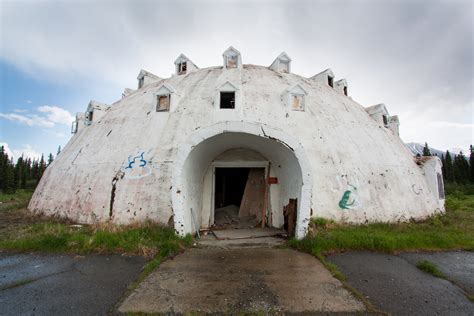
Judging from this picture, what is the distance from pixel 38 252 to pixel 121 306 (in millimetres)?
4597

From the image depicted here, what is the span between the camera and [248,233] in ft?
28.2

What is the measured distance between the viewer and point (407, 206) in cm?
953

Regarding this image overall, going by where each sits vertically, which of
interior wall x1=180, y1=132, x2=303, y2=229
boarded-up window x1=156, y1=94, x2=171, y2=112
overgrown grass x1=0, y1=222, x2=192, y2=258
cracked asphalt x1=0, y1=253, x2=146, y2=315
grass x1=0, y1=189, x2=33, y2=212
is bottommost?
cracked asphalt x1=0, y1=253, x2=146, y2=315

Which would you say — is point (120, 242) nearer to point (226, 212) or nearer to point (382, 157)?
point (226, 212)

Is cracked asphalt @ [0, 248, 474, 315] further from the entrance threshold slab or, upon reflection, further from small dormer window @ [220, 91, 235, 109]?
small dormer window @ [220, 91, 235, 109]

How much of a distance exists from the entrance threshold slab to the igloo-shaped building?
2.60 ft

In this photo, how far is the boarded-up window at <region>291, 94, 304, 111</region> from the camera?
404 inches

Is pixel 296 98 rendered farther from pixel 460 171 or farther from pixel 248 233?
pixel 460 171

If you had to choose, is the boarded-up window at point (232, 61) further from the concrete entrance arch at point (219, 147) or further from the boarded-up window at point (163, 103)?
the concrete entrance arch at point (219, 147)

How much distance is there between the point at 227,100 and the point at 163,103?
2.93 meters

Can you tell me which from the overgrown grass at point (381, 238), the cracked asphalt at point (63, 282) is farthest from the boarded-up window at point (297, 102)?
the cracked asphalt at point (63, 282)

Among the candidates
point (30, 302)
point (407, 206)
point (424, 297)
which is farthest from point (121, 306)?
point (407, 206)

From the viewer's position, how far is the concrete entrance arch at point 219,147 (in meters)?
6.76

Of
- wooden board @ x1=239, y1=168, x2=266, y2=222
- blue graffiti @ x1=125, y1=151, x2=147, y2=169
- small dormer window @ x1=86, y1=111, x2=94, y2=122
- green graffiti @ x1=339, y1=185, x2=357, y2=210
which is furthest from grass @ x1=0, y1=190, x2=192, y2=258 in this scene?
small dormer window @ x1=86, y1=111, x2=94, y2=122
